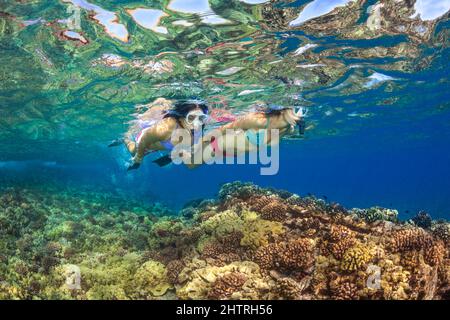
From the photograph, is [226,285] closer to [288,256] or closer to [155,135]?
[288,256]

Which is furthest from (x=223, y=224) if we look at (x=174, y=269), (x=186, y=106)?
(x=186, y=106)

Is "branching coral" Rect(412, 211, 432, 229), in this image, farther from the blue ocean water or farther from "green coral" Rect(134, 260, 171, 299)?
"green coral" Rect(134, 260, 171, 299)

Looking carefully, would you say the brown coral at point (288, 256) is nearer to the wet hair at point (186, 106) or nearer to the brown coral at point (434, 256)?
the brown coral at point (434, 256)

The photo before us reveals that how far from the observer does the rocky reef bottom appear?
6.37m

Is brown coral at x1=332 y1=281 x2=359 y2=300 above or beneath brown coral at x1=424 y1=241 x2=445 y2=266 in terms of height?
beneath

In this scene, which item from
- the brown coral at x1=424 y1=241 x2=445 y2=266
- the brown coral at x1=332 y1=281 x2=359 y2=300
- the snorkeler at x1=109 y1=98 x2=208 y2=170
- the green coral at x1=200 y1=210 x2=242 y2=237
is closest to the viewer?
the brown coral at x1=332 y1=281 x2=359 y2=300

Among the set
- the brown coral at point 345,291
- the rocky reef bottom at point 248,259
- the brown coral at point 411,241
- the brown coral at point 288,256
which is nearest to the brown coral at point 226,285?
the rocky reef bottom at point 248,259

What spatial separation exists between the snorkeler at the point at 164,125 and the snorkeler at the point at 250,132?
1.10m

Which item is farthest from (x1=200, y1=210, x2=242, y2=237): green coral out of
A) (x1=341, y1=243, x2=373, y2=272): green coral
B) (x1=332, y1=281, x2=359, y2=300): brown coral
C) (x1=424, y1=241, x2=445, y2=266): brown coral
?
(x1=424, y1=241, x2=445, y2=266): brown coral

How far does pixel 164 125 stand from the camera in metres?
10.5

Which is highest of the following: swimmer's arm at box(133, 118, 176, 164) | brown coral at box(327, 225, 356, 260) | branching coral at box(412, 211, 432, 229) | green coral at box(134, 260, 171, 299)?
swimmer's arm at box(133, 118, 176, 164)

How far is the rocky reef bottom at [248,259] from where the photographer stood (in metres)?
6.37

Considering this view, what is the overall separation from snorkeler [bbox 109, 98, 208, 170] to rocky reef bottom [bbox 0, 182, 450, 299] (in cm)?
295
